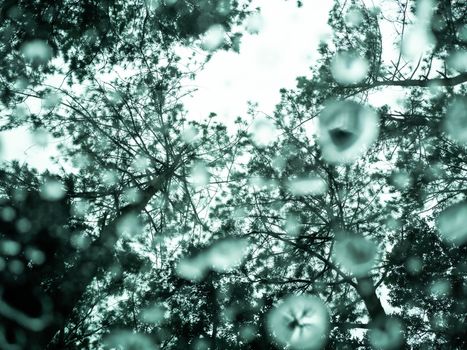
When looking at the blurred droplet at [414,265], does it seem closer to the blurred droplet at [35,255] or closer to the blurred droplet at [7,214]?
the blurred droplet at [35,255]

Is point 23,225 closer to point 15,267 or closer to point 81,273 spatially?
point 15,267

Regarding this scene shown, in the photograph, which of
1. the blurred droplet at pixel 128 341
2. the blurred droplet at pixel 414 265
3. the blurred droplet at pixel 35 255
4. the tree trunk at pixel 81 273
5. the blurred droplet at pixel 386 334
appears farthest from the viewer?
the blurred droplet at pixel 128 341

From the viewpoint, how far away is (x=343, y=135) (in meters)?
6.53

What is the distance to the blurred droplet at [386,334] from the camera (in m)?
4.97

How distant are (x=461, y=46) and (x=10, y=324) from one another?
7.19 meters

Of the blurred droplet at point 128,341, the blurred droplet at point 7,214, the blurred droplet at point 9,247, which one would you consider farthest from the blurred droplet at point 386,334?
the blurred droplet at point 7,214

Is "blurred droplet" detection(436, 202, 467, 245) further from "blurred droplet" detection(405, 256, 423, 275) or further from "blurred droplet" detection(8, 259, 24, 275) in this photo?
"blurred droplet" detection(8, 259, 24, 275)

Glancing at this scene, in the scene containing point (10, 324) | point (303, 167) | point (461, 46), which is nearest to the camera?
point (10, 324)

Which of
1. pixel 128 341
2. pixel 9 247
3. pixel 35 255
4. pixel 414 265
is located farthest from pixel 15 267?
pixel 414 265

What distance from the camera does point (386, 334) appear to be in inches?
199

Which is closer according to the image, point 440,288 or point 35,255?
point 35,255

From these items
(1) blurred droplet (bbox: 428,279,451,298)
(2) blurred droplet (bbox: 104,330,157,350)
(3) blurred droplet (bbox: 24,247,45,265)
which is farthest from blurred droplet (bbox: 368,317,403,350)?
(3) blurred droplet (bbox: 24,247,45,265)

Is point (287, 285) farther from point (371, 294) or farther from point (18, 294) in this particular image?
point (18, 294)

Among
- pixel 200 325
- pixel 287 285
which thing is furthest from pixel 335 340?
pixel 200 325
